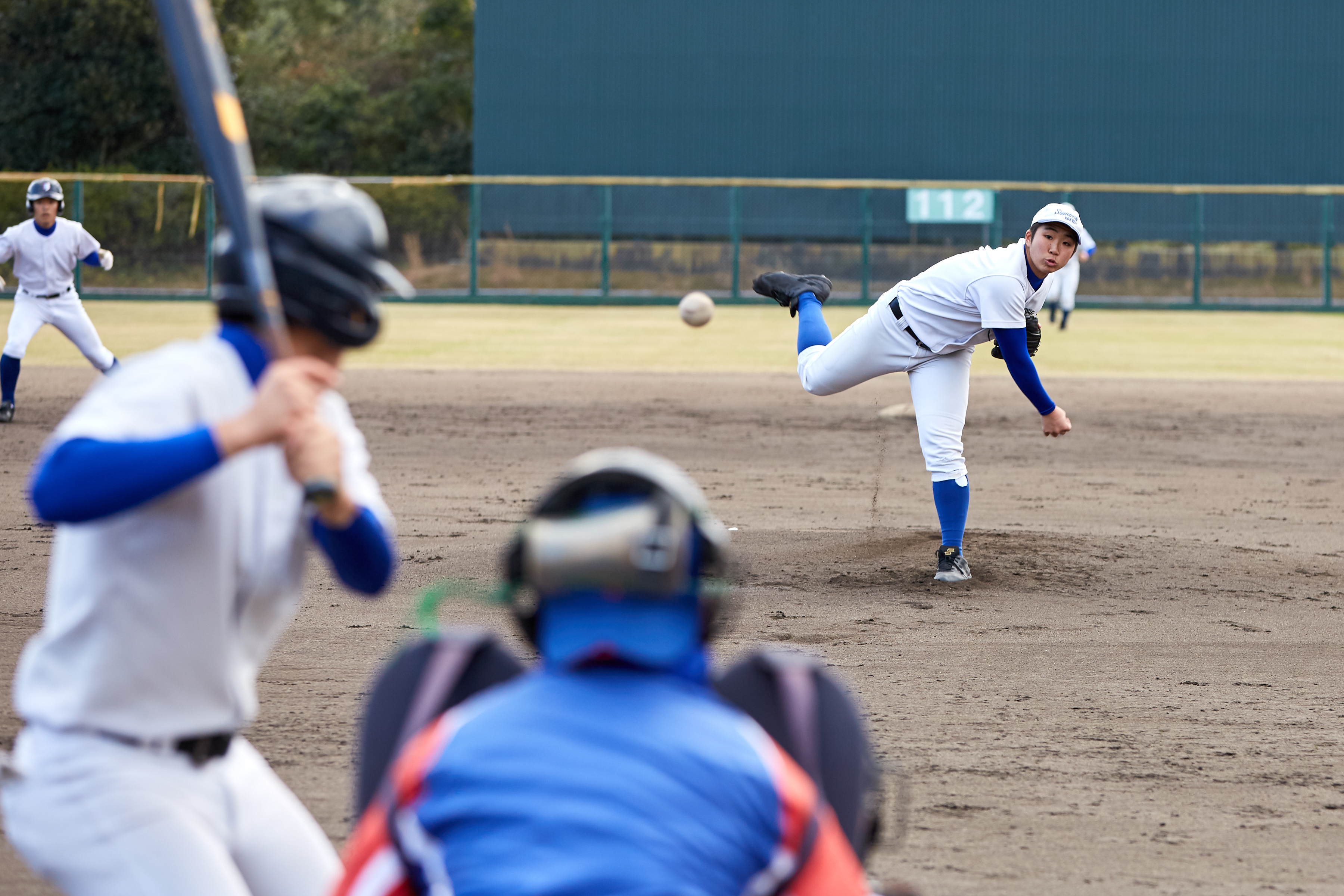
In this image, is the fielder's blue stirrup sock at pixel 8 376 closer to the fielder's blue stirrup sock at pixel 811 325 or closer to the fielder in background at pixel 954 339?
the fielder's blue stirrup sock at pixel 811 325

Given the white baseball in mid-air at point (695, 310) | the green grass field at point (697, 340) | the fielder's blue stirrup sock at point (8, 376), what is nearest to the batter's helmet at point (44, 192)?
the fielder's blue stirrup sock at point (8, 376)

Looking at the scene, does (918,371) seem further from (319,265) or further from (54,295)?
(54,295)

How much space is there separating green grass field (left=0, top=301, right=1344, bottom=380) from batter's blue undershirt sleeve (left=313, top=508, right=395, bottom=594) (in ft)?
55.7

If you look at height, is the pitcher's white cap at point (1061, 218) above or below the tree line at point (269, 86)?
below

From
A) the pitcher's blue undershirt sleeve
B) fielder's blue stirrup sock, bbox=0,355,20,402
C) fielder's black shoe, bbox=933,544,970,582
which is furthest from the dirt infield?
the pitcher's blue undershirt sleeve

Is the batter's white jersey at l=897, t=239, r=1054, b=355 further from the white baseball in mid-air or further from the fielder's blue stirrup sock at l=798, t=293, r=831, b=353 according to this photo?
the white baseball in mid-air

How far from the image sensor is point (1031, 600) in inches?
299

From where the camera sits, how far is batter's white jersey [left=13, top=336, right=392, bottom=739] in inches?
85.7

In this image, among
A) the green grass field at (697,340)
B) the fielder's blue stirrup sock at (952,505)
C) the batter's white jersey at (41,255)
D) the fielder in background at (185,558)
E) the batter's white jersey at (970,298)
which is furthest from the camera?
the green grass field at (697,340)

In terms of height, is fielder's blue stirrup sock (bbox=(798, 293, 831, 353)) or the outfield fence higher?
the outfield fence

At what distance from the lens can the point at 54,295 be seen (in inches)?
542

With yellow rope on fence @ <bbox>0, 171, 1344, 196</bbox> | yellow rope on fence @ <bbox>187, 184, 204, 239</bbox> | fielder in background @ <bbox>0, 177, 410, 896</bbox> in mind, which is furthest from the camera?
yellow rope on fence @ <bbox>0, 171, 1344, 196</bbox>

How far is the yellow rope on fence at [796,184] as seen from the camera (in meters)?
32.9

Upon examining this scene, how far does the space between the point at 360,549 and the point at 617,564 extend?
0.70 meters
